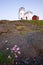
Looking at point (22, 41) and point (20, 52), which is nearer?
point (20, 52)

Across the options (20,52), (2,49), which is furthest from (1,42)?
(20,52)

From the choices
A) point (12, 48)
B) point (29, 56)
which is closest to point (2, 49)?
point (12, 48)

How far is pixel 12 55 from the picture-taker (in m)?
7.89

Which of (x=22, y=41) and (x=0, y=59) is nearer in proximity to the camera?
(x=0, y=59)

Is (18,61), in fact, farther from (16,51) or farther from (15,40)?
(15,40)

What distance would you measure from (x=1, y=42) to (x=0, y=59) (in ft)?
3.19

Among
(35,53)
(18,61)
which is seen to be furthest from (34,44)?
(18,61)

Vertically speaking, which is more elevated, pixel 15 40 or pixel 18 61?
pixel 15 40

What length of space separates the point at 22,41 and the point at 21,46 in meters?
0.37

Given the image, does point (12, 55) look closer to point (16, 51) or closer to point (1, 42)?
point (16, 51)

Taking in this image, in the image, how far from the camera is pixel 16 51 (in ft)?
26.2

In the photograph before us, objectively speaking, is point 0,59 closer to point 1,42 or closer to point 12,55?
point 12,55

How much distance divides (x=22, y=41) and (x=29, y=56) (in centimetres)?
82

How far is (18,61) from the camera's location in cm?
776
